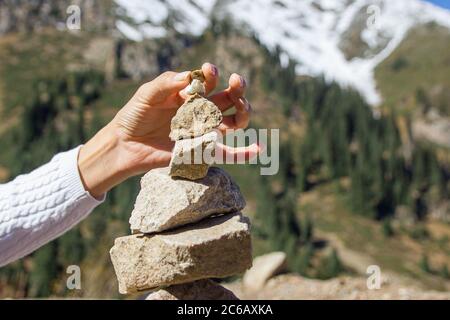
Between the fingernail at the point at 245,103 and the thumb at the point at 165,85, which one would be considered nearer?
the thumb at the point at 165,85

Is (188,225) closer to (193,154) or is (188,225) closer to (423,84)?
(193,154)

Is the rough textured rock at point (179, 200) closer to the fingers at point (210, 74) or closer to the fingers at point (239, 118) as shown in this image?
the fingers at point (239, 118)

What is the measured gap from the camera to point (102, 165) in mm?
6656

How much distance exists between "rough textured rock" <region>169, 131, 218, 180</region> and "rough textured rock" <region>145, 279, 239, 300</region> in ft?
4.34

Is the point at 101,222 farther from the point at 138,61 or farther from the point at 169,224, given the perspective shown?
the point at 138,61

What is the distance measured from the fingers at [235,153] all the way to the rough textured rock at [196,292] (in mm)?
1488

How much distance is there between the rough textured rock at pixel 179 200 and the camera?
5.98 metres

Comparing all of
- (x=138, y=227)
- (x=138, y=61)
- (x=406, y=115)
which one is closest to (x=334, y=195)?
(x=406, y=115)

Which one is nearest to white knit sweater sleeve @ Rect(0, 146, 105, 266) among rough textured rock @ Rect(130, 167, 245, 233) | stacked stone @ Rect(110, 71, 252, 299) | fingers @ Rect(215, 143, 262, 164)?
stacked stone @ Rect(110, 71, 252, 299)

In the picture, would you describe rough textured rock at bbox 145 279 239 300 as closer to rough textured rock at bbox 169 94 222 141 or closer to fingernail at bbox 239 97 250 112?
rough textured rock at bbox 169 94 222 141

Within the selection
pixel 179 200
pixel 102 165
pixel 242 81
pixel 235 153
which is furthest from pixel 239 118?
pixel 102 165

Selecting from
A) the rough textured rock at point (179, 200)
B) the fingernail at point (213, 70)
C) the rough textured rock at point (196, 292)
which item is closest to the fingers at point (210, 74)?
the fingernail at point (213, 70)

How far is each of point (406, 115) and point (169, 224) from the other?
154136 mm

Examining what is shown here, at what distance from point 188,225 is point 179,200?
462 millimetres
